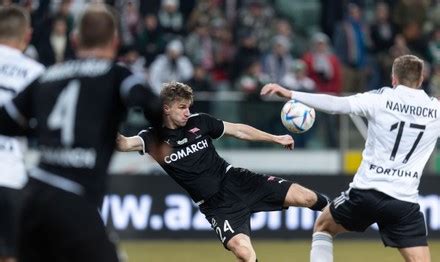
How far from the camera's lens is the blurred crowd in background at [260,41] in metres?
17.2

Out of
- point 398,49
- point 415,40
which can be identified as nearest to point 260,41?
point 398,49

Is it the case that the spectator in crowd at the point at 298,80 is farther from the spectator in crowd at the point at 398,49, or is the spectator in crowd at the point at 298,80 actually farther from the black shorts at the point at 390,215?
the black shorts at the point at 390,215

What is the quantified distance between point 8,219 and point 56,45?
9549 mm

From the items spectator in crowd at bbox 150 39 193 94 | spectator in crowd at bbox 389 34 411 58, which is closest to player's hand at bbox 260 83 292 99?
spectator in crowd at bbox 150 39 193 94

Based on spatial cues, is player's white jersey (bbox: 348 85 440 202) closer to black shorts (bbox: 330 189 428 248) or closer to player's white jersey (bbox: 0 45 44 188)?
black shorts (bbox: 330 189 428 248)

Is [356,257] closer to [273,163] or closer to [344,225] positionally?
[273,163]

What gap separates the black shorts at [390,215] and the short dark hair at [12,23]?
3.13 meters

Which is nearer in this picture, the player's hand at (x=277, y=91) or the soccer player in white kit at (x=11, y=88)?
the soccer player in white kit at (x=11, y=88)

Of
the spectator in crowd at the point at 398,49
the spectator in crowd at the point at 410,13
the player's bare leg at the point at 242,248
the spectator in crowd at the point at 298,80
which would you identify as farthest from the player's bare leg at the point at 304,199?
the spectator in crowd at the point at 410,13

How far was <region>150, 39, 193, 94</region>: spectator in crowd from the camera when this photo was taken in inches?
678

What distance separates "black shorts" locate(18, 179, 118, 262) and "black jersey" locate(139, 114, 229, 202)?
382cm

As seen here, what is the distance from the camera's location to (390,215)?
9.09 metres

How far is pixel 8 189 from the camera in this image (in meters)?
7.91

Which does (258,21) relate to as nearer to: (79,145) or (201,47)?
(201,47)
